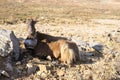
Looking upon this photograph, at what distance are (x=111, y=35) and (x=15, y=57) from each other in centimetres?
572

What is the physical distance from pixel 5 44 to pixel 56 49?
5.35 ft

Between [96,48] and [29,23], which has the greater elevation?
[29,23]

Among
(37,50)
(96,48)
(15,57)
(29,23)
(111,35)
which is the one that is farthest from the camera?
(111,35)

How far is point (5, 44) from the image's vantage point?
957cm

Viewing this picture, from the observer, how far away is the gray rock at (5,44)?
369 inches

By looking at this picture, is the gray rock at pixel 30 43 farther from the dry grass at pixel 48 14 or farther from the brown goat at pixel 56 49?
the dry grass at pixel 48 14

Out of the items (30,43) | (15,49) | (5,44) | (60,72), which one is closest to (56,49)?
(30,43)

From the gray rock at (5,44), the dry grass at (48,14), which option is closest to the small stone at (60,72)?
the gray rock at (5,44)

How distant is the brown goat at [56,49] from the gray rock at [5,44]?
94cm

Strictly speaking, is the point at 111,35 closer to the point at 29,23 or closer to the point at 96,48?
the point at 96,48

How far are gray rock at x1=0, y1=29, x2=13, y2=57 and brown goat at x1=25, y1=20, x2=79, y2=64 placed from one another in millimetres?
937

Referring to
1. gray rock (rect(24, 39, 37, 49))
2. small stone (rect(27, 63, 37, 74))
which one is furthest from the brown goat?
small stone (rect(27, 63, 37, 74))

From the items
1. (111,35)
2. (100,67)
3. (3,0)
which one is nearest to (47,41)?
(100,67)

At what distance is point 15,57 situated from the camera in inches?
383
